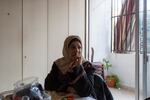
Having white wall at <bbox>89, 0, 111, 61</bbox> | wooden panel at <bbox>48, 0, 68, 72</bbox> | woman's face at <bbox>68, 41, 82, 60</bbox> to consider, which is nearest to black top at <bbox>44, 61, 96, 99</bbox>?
woman's face at <bbox>68, 41, 82, 60</bbox>

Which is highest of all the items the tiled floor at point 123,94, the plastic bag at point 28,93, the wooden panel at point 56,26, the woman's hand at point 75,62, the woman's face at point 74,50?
the wooden panel at point 56,26

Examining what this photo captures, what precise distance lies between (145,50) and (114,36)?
7.80ft

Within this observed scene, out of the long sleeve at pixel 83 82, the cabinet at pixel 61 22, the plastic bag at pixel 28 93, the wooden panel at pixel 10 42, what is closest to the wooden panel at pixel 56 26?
the cabinet at pixel 61 22

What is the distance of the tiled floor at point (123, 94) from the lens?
186 inches

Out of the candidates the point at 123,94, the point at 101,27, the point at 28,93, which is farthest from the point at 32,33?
the point at 28,93

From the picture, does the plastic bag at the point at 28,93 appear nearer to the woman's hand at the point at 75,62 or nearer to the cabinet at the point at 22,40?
the woman's hand at the point at 75,62

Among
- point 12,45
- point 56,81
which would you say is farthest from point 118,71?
point 56,81

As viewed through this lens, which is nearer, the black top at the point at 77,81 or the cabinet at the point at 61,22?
the black top at the point at 77,81

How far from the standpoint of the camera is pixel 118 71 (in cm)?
580

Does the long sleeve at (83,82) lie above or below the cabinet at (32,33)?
below

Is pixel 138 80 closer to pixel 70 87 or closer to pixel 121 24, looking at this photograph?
pixel 70 87

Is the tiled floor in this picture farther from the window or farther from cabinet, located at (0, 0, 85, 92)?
cabinet, located at (0, 0, 85, 92)

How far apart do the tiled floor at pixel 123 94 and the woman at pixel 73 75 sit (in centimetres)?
280

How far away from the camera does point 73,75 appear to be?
203 centimetres
